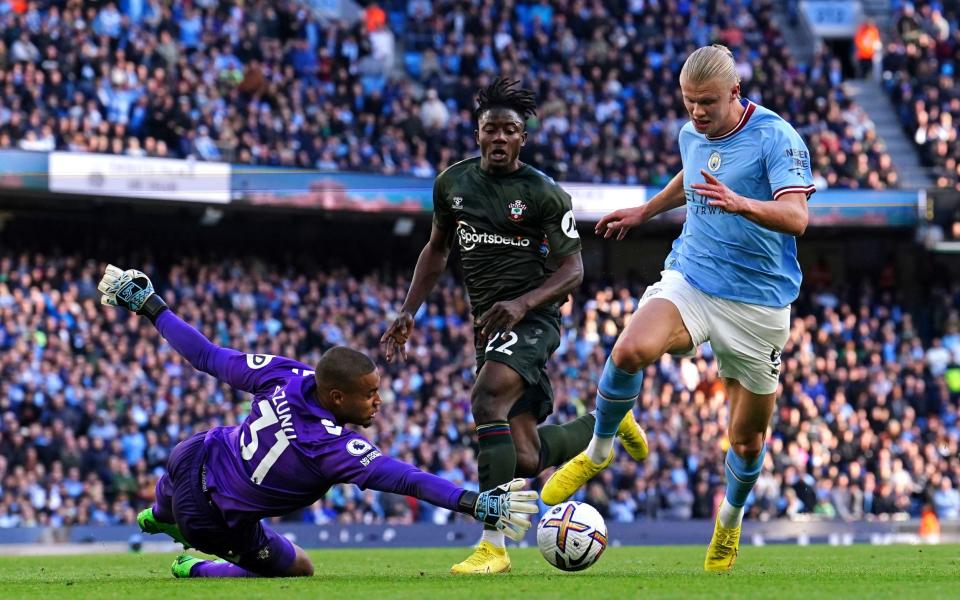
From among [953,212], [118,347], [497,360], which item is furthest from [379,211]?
[497,360]

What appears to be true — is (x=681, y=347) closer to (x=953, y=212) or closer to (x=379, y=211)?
(x=379, y=211)

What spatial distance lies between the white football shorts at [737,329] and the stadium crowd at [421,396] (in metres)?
12.3

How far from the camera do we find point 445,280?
26.7 m

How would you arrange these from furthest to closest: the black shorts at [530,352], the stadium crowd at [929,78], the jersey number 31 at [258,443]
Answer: the stadium crowd at [929,78] → the black shorts at [530,352] → the jersey number 31 at [258,443]

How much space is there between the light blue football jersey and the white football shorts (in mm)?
58

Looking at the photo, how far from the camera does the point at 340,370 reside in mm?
7633

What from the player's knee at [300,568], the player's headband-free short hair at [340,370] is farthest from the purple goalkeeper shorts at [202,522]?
the player's headband-free short hair at [340,370]

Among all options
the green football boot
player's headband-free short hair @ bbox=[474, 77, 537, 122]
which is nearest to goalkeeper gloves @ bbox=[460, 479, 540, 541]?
the green football boot

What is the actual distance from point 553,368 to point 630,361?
52.6ft

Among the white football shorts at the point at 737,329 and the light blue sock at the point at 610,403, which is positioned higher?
the white football shorts at the point at 737,329

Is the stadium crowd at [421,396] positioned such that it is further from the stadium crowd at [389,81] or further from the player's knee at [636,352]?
the player's knee at [636,352]

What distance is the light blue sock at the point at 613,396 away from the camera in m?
8.82

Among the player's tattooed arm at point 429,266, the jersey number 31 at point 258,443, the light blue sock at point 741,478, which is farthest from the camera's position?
the player's tattooed arm at point 429,266

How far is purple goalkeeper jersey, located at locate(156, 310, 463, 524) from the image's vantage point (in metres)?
7.49
